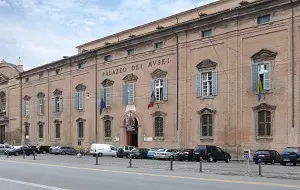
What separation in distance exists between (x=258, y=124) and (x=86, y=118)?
28.3 meters

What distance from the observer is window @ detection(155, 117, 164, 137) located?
50.8 metres

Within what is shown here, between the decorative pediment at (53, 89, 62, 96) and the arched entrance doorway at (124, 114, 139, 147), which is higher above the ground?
the decorative pediment at (53, 89, 62, 96)

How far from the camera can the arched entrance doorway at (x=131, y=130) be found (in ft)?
179

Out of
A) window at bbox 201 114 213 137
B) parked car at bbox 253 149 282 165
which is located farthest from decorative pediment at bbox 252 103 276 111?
window at bbox 201 114 213 137

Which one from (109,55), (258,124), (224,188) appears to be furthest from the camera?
(109,55)

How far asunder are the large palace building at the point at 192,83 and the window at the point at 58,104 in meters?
0.14

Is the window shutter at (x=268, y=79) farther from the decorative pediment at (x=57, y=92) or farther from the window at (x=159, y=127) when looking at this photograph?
the decorative pediment at (x=57, y=92)

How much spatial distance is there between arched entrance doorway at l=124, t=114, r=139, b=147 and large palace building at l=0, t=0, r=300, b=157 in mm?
132

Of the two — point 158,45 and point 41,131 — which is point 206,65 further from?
point 41,131

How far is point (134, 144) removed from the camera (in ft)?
184

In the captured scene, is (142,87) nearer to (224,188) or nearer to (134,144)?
(134,144)

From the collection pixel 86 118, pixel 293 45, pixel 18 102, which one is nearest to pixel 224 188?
pixel 293 45

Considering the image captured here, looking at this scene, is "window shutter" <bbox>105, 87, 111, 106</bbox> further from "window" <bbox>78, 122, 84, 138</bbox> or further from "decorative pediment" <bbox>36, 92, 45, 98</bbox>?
"decorative pediment" <bbox>36, 92, 45, 98</bbox>

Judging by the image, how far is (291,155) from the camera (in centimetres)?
3500
